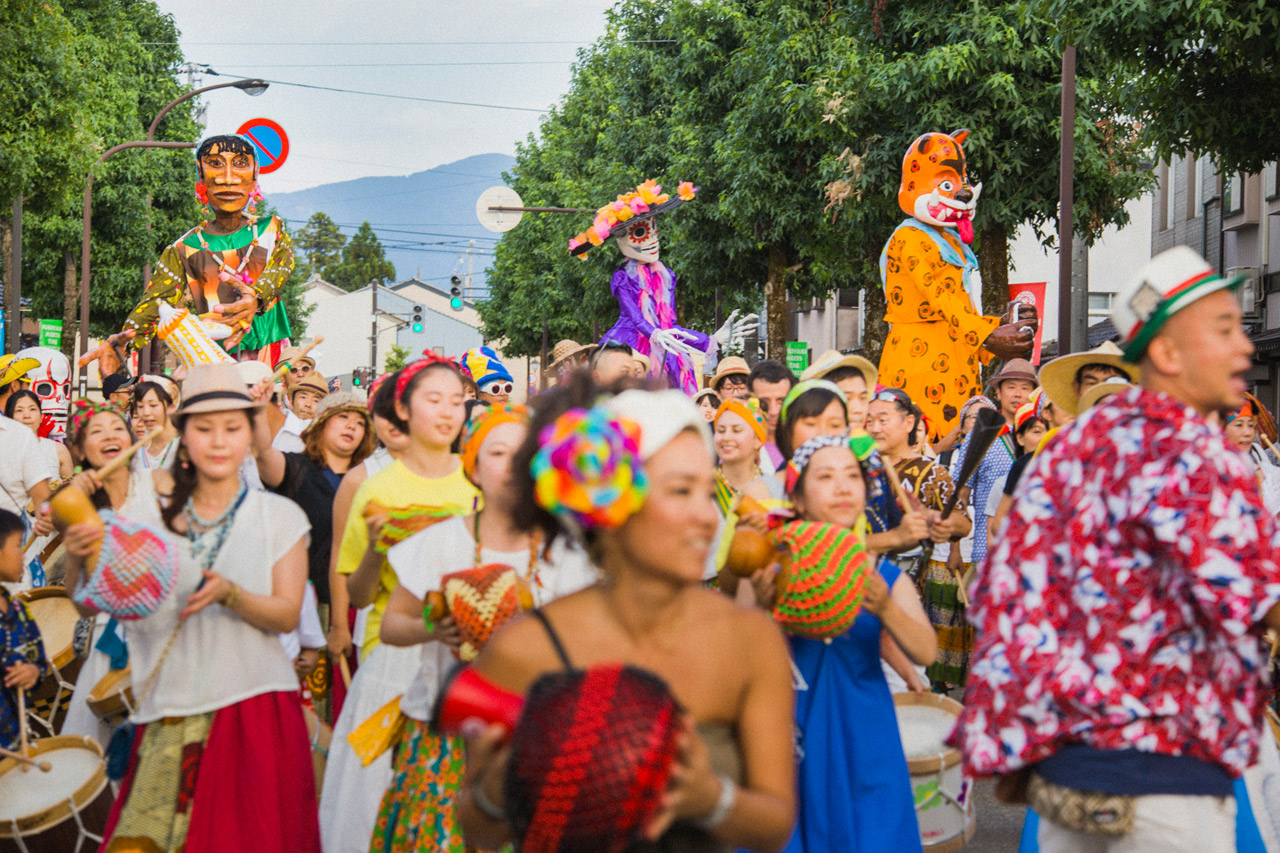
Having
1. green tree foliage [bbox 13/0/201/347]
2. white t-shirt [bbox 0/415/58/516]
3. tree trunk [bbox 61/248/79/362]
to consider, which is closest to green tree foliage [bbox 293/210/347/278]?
green tree foliage [bbox 13/0/201/347]

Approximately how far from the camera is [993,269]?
19.3 meters

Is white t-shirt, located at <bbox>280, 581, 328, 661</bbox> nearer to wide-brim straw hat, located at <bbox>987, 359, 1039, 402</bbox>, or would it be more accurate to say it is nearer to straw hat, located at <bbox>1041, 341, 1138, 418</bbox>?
straw hat, located at <bbox>1041, 341, 1138, 418</bbox>

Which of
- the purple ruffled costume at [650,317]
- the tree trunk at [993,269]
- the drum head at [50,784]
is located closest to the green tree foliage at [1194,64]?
the purple ruffled costume at [650,317]

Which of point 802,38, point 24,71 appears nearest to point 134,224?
point 24,71

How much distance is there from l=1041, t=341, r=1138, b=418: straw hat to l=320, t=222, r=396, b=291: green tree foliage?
146212 mm

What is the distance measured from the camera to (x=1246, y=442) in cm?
759

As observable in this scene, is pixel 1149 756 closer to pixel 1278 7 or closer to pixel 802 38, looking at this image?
pixel 1278 7

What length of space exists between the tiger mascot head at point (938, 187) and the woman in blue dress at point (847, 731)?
8305 mm

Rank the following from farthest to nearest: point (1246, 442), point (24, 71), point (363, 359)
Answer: point (363, 359) < point (24, 71) < point (1246, 442)

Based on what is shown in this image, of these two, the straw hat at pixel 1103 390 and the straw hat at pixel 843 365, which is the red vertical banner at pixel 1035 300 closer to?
the straw hat at pixel 843 365

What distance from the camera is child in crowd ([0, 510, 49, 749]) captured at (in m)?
5.10

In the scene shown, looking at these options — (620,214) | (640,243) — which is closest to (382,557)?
(640,243)

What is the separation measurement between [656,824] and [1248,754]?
5.03 ft

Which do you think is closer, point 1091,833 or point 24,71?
point 1091,833
